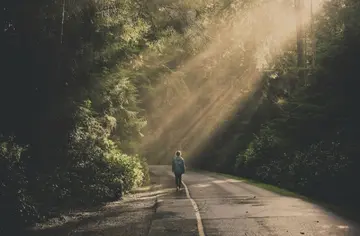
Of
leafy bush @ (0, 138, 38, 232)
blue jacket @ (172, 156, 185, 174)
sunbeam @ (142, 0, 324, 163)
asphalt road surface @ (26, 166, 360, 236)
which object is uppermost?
sunbeam @ (142, 0, 324, 163)

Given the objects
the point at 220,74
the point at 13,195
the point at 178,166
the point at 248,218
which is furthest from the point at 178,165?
the point at 220,74

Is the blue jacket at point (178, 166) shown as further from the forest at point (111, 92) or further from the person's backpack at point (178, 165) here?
the forest at point (111, 92)

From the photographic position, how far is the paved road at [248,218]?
1152cm

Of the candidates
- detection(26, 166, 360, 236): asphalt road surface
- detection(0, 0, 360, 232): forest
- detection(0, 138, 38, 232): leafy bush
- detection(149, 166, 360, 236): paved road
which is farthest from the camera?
detection(0, 0, 360, 232): forest

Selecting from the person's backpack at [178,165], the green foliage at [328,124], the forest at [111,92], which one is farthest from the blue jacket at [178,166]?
the green foliage at [328,124]

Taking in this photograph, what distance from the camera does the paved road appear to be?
1152 centimetres

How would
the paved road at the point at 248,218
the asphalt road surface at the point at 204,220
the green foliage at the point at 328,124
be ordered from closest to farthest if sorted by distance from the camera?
1. the paved road at the point at 248,218
2. the asphalt road surface at the point at 204,220
3. the green foliage at the point at 328,124

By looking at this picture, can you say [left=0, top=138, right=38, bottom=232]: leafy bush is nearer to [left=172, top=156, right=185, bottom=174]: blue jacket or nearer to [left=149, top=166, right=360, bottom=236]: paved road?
[left=149, top=166, right=360, bottom=236]: paved road

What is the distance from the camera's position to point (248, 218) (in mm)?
13562

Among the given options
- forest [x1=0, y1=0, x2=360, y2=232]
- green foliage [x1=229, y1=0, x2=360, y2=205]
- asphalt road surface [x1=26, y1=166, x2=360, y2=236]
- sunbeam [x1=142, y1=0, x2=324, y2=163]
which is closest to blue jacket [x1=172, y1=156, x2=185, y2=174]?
forest [x1=0, y1=0, x2=360, y2=232]

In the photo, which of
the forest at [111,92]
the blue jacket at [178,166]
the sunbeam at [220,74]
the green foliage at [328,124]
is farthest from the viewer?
the blue jacket at [178,166]

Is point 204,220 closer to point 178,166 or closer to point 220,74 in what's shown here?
point 178,166

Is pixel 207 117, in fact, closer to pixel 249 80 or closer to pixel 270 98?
pixel 249 80

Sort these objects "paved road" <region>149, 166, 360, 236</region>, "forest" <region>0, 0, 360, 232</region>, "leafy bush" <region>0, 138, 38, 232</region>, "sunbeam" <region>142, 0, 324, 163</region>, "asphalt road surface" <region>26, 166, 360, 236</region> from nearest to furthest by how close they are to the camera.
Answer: "paved road" <region>149, 166, 360, 236</region> < "asphalt road surface" <region>26, 166, 360, 236</region> < "leafy bush" <region>0, 138, 38, 232</region> < "forest" <region>0, 0, 360, 232</region> < "sunbeam" <region>142, 0, 324, 163</region>
